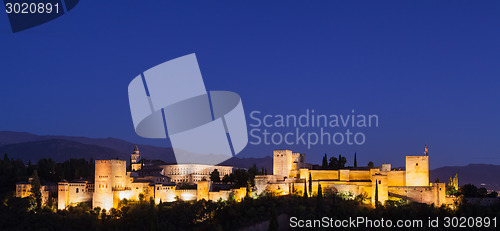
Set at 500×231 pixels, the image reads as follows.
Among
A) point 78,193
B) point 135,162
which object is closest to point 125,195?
point 78,193

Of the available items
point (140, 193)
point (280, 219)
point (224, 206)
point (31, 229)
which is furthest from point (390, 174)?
point (31, 229)

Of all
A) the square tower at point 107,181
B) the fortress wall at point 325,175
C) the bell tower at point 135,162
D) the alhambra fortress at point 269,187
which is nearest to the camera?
the alhambra fortress at point 269,187

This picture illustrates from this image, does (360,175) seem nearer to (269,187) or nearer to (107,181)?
(269,187)

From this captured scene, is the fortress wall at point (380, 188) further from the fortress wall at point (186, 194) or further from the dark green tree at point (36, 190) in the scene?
the dark green tree at point (36, 190)

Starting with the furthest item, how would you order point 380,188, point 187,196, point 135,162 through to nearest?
point 135,162 → point 187,196 → point 380,188

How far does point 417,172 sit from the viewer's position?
4294 centimetres

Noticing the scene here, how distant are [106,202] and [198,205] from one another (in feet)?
26.5

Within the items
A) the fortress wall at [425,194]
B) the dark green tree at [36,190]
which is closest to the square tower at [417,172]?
the fortress wall at [425,194]

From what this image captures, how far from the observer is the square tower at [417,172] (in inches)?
1684

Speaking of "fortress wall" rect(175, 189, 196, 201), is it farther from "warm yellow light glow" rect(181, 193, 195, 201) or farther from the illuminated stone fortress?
the illuminated stone fortress

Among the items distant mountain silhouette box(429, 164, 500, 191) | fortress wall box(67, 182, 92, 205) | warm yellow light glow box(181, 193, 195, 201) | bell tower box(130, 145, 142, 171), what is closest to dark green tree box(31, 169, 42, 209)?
fortress wall box(67, 182, 92, 205)

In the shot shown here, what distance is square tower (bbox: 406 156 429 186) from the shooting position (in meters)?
42.8

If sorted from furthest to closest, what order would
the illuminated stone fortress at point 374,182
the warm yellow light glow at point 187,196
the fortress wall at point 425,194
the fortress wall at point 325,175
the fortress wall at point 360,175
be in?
1. the fortress wall at point 325,175
2. the warm yellow light glow at point 187,196
3. the fortress wall at point 360,175
4. the illuminated stone fortress at point 374,182
5. the fortress wall at point 425,194

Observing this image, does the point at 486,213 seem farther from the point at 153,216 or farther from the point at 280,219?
the point at 153,216
